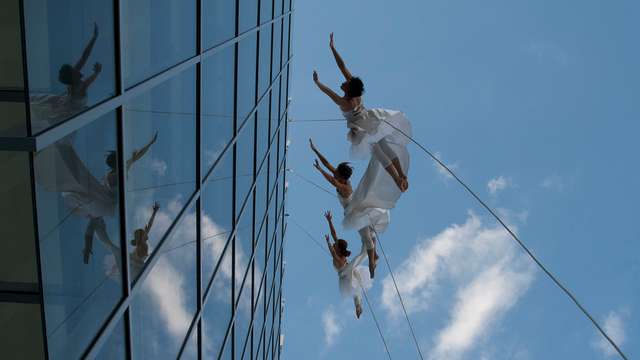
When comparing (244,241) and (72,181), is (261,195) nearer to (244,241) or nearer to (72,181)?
(244,241)

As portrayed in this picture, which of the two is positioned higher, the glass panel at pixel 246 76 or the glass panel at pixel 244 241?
the glass panel at pixel 246 76

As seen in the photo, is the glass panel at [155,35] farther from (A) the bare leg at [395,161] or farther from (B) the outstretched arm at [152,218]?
(A) the bare leg at [395,161]

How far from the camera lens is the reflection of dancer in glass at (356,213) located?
9.71 metres

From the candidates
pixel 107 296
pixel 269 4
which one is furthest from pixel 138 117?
pixel 269 4

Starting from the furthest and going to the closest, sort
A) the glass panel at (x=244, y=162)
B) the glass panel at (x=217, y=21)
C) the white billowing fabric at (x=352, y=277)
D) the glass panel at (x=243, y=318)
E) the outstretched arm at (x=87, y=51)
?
1. the white billowing fabric at (x=352, y=277)
2. the glass panel at (x=243, y=318)
3. the glass panel at (x=244, y=162)
4. the glass panel at (x=217, y=21)
5. the outstretched arm at (x=87, y=51)

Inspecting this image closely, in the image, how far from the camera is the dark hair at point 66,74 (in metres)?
2.95

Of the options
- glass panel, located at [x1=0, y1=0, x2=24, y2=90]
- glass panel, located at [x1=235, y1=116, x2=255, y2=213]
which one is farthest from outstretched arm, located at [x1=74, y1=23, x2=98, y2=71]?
glass panel, located at [x1=235, y1=116, x2=255, y2=213]

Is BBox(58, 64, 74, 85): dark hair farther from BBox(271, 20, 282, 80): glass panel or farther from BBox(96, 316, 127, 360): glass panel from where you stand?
BBox(271, 20, 282, 80): glass panel

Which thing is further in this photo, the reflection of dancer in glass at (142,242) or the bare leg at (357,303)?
the bare leg at (357,303)

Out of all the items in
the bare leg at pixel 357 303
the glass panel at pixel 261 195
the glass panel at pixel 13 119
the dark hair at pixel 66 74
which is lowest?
the bare leg at pixel 357 303

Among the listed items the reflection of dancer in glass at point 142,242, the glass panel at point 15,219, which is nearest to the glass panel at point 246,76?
the reflection of dancer in glass at point 142,242

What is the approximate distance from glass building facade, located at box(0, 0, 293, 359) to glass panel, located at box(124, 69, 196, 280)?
2 cm

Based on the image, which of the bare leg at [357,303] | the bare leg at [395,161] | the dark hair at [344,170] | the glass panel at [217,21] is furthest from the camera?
the bare leg at [357,303]

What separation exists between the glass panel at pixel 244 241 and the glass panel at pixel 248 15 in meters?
3.06
